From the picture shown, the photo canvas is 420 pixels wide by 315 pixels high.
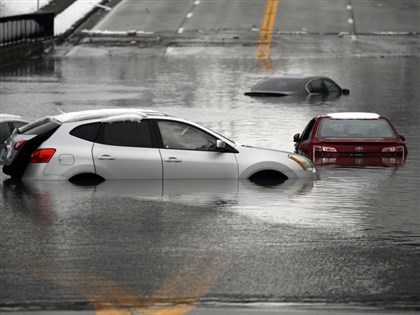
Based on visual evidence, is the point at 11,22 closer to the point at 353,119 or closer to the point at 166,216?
the point at 353,119

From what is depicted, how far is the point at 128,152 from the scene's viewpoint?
61.9ft

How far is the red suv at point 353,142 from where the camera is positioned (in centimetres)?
2353

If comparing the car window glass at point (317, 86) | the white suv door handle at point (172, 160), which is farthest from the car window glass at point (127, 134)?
the car window glass at point (317, 86)

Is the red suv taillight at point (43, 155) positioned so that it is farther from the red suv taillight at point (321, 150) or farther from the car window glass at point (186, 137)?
the red suv taillight at point (321, 150)

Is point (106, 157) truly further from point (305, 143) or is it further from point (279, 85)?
point (279, 85)

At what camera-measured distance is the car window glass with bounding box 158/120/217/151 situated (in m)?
19.2

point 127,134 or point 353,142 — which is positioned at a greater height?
point 127,134

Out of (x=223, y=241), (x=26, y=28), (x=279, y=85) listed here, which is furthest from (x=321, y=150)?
(x=26, y=28)

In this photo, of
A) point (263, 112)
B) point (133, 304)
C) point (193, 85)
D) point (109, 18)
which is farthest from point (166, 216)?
point (109, 18)

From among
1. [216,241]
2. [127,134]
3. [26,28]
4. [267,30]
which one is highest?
[127,134]

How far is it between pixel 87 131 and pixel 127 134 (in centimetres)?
64

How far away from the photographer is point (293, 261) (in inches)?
502

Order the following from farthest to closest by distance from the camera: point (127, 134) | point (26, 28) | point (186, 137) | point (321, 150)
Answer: point (26, 28) → point (321, 150) → point (186, 137) → point (127, 134)

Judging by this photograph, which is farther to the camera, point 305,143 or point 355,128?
point 355,128
